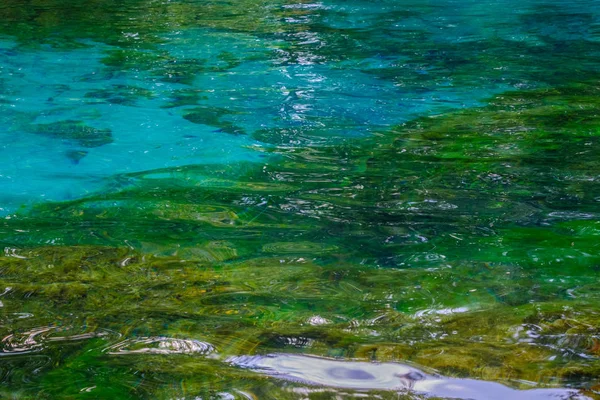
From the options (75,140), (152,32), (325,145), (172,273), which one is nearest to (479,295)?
(172,273)

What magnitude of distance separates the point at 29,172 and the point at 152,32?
5.96 meters

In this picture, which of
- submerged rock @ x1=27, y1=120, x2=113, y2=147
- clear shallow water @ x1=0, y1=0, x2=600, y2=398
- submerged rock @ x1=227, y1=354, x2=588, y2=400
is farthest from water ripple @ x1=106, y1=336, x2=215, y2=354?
submerged rock @ x1=27, y1=120, x2=113, y2=147

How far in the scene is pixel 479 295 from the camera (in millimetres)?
2592

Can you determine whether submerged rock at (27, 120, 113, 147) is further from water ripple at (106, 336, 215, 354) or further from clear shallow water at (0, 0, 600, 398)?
water ripple at (106, 336, 215, 354)

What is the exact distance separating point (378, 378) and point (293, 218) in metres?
1.71

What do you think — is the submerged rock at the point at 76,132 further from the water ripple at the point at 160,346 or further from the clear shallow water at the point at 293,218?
the water ripple at the point at 160,346

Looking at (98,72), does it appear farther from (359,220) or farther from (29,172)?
(359,220)

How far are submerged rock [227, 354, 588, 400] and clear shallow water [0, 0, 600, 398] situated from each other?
41 mm

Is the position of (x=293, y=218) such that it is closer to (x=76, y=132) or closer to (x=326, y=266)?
(x=326, y=266)

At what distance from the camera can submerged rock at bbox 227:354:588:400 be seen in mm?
1798

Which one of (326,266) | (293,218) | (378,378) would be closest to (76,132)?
(293,218)

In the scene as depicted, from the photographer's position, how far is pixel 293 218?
11.6ft

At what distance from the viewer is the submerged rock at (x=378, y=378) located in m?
1.80

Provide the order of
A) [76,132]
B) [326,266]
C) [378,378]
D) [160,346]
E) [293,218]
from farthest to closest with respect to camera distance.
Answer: [76,132], [293,218], [326,266], [160,346], [378,378]
